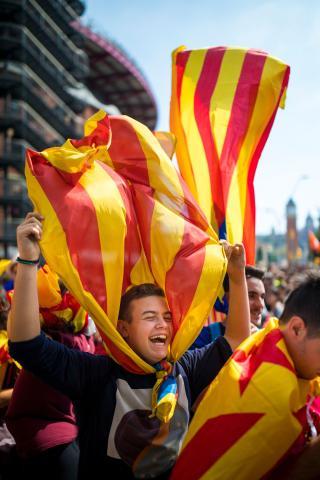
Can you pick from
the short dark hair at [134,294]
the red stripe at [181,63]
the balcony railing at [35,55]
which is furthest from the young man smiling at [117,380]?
the balcony railing at [35,55]

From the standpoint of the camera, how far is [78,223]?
1.87 metres

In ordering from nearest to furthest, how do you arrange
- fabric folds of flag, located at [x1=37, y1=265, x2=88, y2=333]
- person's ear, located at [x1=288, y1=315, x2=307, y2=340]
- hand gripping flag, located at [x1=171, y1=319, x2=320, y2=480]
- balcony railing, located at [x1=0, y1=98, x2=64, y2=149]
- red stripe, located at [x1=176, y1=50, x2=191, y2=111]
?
hand gripping flag, located at [x1=171, y1=319, x2=320, y2=480]
person's ear, located at [x1=288, y1=315, x2=307, y2=340]
fabric folds of flag, located at [x1=37, y1=265, x2=88, y2=333]
red stripe, located at [x1=176, y1=50, x2=191, y2=111]
balcony railing, located at [x1=0, y1=98, x2=64, y2=149]

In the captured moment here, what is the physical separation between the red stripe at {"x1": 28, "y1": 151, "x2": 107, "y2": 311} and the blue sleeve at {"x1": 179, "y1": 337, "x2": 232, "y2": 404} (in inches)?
16.2

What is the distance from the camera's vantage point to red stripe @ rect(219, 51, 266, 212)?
2.81m

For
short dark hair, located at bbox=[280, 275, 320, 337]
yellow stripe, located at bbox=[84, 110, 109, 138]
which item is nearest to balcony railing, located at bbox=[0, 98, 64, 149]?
yellow stripe, located at bbox=[84, 110, 109, 138]

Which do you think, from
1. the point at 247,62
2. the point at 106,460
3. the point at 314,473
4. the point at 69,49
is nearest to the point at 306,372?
the point at 314,473

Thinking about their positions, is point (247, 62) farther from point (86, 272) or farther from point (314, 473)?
point (314, 473)

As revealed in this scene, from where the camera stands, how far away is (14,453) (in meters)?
2.54

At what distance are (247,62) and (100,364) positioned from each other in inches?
79.5

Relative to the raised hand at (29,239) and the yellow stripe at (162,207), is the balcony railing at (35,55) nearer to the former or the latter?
the yellow stripe at (162,207)

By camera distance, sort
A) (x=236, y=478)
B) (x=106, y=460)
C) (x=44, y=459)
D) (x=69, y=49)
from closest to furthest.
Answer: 1. (x=236, y=478)
2. (x=106, y=460)
3. (x=44, y=459)
4. (x=69, y=49)

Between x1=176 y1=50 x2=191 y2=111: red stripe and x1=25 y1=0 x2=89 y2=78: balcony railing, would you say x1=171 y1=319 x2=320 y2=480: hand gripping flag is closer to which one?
x1=176 y1=50 x2=191 y2=111: red stripe

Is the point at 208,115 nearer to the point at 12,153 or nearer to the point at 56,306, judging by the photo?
the point at 56,306

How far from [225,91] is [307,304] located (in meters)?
1.86
